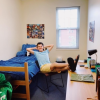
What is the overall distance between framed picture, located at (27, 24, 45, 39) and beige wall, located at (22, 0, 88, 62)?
0.38 ft

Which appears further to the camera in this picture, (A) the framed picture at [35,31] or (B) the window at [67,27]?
(A) the framed picture at [35,31]

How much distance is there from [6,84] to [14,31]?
2.45m

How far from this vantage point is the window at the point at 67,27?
4332 millimetres

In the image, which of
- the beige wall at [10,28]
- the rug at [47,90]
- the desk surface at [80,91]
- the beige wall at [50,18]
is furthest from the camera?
the beige wall at [50,18]

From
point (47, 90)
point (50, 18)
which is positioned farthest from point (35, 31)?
point (47, 90)

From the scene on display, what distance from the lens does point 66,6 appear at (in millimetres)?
4262

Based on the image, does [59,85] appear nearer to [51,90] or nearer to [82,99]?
[51,90]

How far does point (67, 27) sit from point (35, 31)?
3.86 ft

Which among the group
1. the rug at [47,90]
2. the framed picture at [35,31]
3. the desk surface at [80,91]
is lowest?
the rug at [47,90]

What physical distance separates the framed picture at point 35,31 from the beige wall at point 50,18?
117 millimetres

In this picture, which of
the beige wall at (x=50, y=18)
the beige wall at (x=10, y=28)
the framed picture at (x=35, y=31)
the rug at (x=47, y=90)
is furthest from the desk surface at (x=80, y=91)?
the framed picture at (x=35, y=31)

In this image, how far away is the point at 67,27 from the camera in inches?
173

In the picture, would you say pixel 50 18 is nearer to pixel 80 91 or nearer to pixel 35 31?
pixel 35 31

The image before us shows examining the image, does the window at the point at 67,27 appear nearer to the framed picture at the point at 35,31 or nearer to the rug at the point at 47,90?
the framed picture at the point at 35,31
